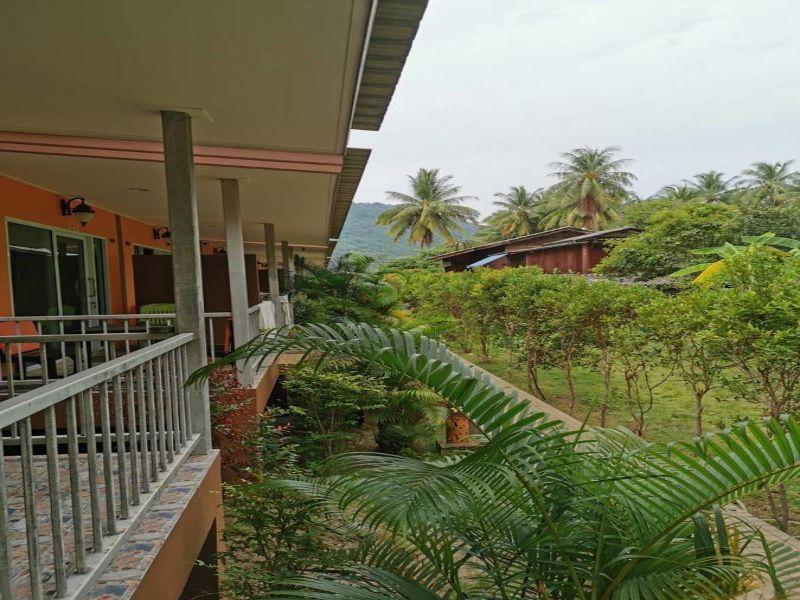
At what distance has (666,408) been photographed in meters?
11.1

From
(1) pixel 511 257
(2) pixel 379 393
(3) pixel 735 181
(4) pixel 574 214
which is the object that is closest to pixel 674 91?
(3) pixel 735 181

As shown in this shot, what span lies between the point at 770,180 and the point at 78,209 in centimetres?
5405

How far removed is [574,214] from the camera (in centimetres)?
4041

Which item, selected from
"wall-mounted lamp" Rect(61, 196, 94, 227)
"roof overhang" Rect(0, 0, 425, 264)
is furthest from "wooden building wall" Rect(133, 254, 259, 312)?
"roof overhang" Rect(0, 0, 425, 264)

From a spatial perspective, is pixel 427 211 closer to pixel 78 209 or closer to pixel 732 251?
pixel 732 251

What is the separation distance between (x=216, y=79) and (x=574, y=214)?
40.0m

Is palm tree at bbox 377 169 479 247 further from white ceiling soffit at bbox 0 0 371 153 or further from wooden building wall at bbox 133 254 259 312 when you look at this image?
white ceiling soffit at bbox 0 0 371 153

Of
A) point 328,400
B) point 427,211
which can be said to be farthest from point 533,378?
point 427,211

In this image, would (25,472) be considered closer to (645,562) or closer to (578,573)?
(578,573)

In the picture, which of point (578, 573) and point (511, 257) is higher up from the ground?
point (511, 257)

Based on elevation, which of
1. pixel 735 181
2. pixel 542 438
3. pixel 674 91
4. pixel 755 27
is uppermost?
pixel 674 91

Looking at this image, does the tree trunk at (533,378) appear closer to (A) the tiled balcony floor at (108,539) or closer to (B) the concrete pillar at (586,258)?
(A) the tiled balcony floor at (108,539)

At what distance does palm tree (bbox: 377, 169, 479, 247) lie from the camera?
45.4m

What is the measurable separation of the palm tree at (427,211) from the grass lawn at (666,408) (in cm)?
3148
